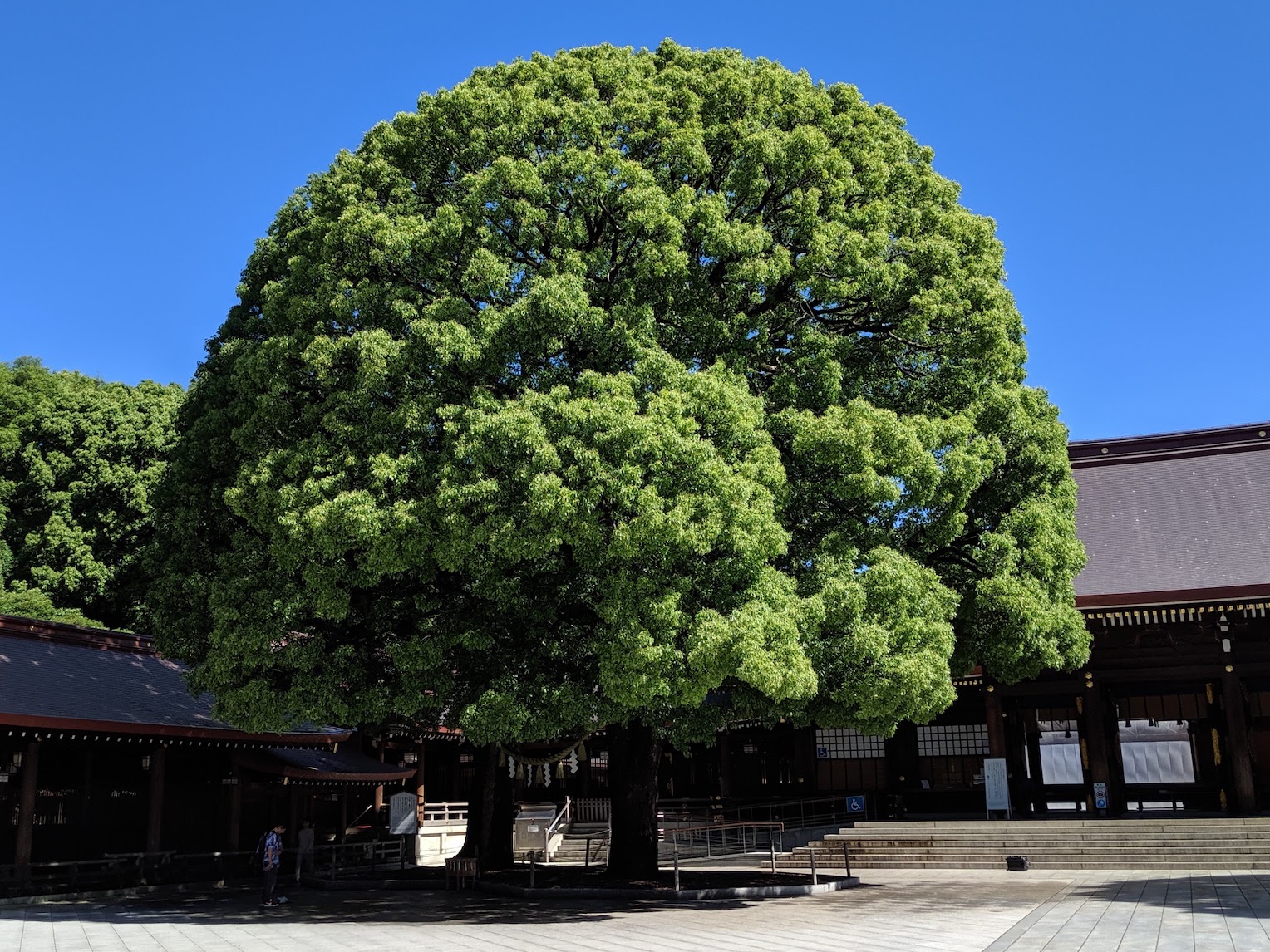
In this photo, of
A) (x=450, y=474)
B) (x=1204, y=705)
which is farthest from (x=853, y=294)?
(x=1204, y=705)

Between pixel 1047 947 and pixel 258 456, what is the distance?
1070cm

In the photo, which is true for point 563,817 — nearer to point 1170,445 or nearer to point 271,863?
point 271,863

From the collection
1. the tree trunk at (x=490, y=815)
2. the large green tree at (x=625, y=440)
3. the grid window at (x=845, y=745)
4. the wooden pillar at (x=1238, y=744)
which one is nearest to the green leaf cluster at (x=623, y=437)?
the large green tree at (x=625, y=440)

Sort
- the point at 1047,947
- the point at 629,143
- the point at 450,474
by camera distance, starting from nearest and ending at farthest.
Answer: the point at 1047,947 → the point at 450,474 → the point at 629,143

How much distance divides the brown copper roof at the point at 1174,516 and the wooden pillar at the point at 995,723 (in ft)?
8.77

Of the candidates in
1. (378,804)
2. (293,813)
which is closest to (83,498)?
(293,813)

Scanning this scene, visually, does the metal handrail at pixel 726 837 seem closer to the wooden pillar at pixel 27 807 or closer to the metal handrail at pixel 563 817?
the metal handrail at pixel 563 817

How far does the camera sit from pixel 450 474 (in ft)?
39.5

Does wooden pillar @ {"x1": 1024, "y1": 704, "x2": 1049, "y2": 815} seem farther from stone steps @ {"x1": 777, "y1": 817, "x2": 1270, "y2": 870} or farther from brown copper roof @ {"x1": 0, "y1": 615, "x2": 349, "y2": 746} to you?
brown copper roof @ {"x1": 0, "y1": 615, "x2": 349, "y2": 746}

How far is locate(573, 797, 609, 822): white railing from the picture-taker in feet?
83.5

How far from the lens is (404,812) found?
18984 mm

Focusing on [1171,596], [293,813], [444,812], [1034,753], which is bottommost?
[444,812]

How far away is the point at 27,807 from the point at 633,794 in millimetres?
9794

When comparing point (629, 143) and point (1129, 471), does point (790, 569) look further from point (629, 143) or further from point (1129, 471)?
point (1129, 471)
